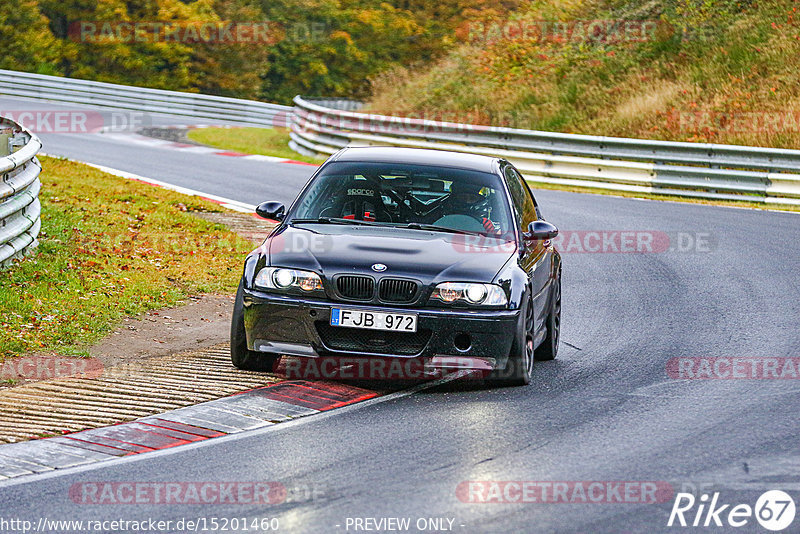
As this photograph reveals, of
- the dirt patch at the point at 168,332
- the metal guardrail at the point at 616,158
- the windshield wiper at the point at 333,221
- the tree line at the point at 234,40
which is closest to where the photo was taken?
the windshield wiper at the point at 333,221

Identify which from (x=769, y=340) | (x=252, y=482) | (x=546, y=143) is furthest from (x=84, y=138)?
(x=252, y=482)

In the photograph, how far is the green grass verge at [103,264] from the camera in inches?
377

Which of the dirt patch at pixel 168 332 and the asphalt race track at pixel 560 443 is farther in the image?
the dirt patch at pixel 168 332

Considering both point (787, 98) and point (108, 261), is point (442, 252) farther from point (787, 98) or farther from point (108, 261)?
point (787, 98)

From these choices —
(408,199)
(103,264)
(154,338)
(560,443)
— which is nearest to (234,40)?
(103,264)

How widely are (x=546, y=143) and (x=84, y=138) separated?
11648mm

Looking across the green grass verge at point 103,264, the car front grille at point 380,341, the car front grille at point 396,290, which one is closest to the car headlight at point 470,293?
the car front grille at point 396,290

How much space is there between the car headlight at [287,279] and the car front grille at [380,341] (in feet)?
0.90

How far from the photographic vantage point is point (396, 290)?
775cm

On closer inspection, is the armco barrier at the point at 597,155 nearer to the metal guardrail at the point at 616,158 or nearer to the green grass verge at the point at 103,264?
the metal guardrail at the point at 616,158

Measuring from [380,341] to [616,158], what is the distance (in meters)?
15.9

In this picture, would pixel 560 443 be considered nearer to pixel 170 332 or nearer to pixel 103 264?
pixel 170 332

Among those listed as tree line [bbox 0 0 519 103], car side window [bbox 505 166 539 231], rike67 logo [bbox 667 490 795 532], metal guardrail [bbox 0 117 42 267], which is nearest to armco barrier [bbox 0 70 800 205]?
car side window [bbox 505 166 539 231]

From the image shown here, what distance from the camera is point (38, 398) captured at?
760 centimetres
